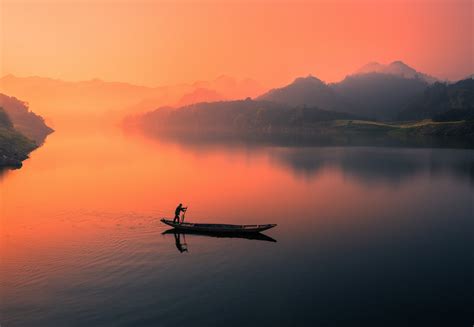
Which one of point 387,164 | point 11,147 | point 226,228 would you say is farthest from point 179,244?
point 11,147

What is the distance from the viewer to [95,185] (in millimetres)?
101625

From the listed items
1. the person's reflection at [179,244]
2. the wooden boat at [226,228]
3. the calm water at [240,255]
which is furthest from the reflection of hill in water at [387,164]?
the person's reflection at [179,244]

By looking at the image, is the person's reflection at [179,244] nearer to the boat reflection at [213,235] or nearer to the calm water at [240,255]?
the boat reflection at [213,235]

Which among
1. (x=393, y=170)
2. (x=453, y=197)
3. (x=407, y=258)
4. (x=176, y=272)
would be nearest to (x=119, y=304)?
(x=176, y=272)

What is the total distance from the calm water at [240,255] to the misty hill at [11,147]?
28.3 metres

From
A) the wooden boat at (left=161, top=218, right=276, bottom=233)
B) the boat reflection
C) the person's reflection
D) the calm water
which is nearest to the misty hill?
the calm water

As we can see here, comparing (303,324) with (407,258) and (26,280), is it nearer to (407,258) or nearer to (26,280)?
(407,258)

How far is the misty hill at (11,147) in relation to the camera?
12862cm

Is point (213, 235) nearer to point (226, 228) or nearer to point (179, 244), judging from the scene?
point (226, 228)

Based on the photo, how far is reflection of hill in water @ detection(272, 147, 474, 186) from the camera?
4614 inches

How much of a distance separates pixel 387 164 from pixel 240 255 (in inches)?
4049

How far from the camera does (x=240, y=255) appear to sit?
5184 centimetres

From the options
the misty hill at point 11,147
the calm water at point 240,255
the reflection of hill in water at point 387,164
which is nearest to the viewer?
the calm water at point 240,255

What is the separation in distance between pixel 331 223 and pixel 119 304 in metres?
40.9
